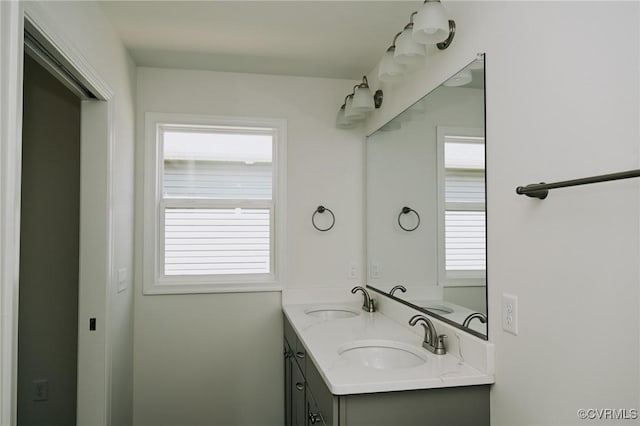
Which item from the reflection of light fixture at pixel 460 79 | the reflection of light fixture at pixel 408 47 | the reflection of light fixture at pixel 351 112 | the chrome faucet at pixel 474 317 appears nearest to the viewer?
the chrome faucet at pixel 474 317

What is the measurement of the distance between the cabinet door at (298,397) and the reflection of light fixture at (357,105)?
1.55m

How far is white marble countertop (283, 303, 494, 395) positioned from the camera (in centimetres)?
144

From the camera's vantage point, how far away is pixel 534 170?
134 cm

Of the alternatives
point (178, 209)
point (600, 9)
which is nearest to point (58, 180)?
point (178, 209)

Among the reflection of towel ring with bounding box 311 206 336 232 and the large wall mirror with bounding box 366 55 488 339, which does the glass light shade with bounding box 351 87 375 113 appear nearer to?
the large wall mirror with bounding box 366 55 488 339

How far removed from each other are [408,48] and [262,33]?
2.97ft

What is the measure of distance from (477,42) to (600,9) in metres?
0.58

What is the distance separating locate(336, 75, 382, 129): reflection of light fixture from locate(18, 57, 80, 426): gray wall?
1.64m

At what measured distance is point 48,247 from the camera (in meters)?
2.57

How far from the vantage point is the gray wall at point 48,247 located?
256 cm

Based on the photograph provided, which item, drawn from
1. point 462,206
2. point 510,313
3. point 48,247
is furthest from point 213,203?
point 510,313

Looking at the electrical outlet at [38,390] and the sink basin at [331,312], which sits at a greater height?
the sink basin at [331,312]

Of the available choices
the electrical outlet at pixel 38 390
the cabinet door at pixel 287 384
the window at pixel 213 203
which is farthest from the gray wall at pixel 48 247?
the cabinet door at pixel 287 384

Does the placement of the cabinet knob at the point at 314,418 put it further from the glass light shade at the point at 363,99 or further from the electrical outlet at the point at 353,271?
the glass light shade at the point at 363,99
